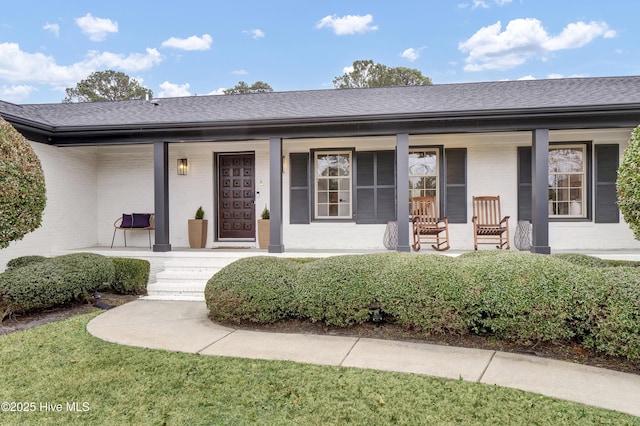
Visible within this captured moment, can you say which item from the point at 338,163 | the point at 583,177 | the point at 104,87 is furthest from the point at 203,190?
the point at 104,87

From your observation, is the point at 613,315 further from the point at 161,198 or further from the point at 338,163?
the point at 161,198

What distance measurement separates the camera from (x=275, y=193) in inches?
238

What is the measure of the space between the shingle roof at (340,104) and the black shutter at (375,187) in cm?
102

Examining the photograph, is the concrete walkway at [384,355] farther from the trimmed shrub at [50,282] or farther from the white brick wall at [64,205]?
the white brick wall at [64,205]

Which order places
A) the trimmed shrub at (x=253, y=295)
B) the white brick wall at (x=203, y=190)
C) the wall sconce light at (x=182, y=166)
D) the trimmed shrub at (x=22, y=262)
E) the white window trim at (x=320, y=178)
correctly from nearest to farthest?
the trimmed shrub at (x=253, y=295)
the trimmed shrub at (x=22, y=262)
the white brick wall at (x=203, y=190)
the white window trim at (x=320, y=178)
the wall sconce light at (x=182, y=166)

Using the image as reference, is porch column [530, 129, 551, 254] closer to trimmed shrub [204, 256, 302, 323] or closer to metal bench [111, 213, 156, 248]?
trimmed shrub [204, 256, 302, 323]

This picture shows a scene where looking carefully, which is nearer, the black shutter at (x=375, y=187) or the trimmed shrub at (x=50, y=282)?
the trimmed shrub at (x=50, y=282)

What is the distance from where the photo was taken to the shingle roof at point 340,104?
6246 mm

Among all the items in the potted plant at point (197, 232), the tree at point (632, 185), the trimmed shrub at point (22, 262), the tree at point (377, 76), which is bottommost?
the trimmed shrub at point (22, 262)

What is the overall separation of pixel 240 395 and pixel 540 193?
5253 millimetres

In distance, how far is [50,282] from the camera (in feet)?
14.4

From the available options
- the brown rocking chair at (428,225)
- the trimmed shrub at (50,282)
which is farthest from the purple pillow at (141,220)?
the brown rocking chair at (428,225)

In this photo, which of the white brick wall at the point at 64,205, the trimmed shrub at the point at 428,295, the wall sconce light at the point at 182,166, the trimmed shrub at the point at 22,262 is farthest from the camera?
the wall sconce light at the point at 182,166

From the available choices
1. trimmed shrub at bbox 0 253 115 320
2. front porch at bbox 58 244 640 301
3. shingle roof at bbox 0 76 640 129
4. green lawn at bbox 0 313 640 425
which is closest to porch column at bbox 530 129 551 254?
shingle roof at bbox 0 76 640 129
